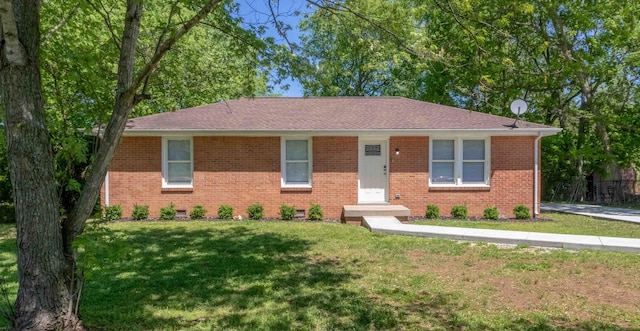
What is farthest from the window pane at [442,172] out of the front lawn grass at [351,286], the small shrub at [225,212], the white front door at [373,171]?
the small shrub at [225,212]

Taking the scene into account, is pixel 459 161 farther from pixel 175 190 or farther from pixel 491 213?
pixel 175 190

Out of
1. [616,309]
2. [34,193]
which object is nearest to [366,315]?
[616,309]

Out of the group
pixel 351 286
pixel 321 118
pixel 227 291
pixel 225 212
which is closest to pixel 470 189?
pixel 321 118

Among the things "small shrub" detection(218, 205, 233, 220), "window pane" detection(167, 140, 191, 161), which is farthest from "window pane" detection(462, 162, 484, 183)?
"window pane" detection(167, 140, 191, 161)

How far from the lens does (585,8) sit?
49.9 feet

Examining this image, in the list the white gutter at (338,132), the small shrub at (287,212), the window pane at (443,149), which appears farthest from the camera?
the window pane at (443,149)

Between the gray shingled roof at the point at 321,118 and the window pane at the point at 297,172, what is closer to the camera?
the gray shingled roof at the point at 321,118

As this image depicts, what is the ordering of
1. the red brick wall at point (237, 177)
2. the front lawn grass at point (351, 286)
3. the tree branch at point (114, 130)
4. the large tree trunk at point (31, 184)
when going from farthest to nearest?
the red brick wall at point (237, 177)
the front lawn grass at point (351, 286)
the tree branch at point (114, 130)
the large tree trunk at point (31, 184)

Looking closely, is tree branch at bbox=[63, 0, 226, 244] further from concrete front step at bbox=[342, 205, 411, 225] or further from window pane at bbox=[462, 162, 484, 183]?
window pane at bbox=[462, 162, 484, 183]

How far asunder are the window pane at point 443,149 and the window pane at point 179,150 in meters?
7.46

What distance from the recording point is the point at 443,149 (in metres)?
12.4

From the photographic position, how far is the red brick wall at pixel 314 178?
12.1 m

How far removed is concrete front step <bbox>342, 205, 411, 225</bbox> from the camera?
11.1m

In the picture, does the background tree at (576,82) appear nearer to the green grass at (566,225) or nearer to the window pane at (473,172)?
the window pane at (473,172)
